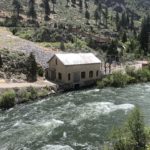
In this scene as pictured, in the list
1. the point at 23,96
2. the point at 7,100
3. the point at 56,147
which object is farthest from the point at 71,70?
the point at 56,147

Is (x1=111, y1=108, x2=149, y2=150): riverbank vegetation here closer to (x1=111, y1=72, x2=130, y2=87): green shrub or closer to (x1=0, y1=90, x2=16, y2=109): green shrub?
(x1=0, y1=90, x2=16, y2=109): green shrub

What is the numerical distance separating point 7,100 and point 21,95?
3723mm

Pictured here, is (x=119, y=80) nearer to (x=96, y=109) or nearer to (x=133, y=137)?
(x=96, y=109)

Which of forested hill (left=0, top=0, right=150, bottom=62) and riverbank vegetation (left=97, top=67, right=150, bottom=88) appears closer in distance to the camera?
riverbank vegetation (left=97, top=67, right=150, bottom=88)

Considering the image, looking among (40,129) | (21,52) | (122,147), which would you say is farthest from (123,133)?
(21,52)

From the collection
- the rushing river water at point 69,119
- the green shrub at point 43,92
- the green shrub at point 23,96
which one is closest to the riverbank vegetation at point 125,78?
the rushing river water at point 69,119

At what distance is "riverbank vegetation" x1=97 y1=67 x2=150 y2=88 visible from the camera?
65938 millimetres

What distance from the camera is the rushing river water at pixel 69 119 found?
36.1 m

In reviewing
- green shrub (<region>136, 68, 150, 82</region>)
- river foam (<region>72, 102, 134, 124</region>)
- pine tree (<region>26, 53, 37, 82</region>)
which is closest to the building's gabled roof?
pine tree (<region>26, 53, 37, 82</region>)

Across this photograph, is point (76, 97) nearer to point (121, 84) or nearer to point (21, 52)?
point (121, 84)

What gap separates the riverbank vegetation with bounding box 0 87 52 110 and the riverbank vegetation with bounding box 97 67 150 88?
1115cm

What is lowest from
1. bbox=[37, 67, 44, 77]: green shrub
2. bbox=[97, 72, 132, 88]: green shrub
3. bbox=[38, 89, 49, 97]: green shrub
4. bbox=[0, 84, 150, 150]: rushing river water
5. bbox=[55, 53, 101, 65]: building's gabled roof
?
bbox=[0, 84, 150, 150]: rushing river water

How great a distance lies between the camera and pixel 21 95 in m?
54.3

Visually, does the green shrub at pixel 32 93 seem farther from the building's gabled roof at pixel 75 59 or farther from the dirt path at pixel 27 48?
the dirt path at pixel 27 48
